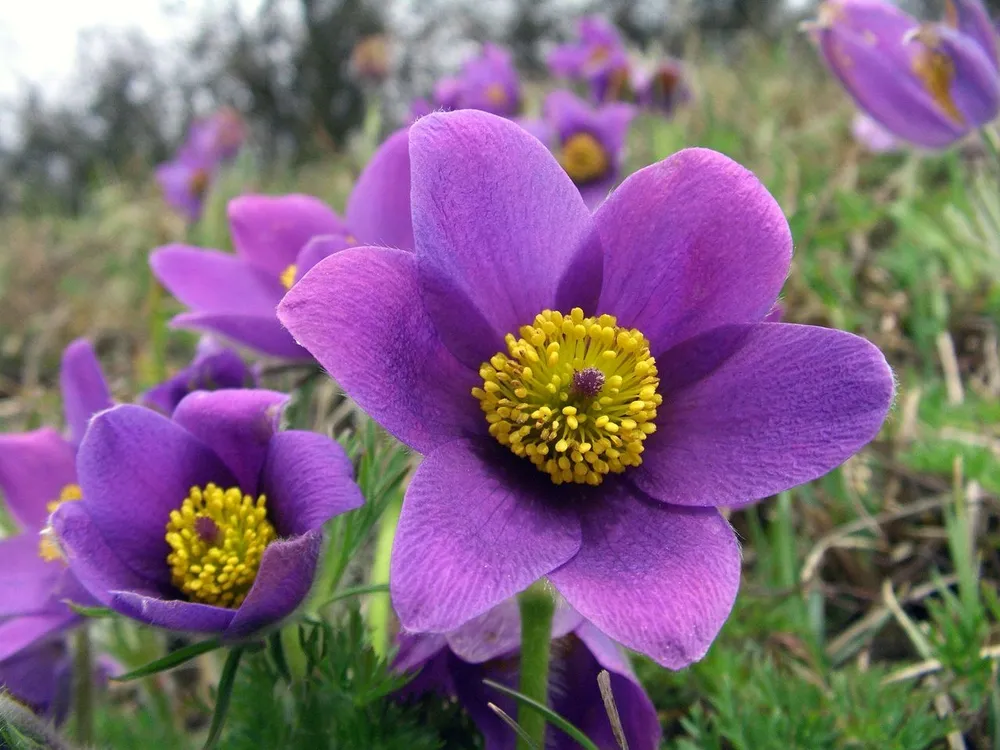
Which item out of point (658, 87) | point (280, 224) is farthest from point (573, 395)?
point (658, 87)

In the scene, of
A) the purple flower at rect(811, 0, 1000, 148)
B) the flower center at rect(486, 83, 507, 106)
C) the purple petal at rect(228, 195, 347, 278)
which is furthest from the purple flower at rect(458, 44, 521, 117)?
the purple petal at rect(228, 195, 347, 278)

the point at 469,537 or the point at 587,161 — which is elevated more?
the point at 469,537

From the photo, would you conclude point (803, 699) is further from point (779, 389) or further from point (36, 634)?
point (36, 634)

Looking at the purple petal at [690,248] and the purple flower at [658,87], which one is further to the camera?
the purple flower at [658,87]

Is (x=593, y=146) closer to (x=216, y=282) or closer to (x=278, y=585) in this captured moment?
(x=216, y=282)

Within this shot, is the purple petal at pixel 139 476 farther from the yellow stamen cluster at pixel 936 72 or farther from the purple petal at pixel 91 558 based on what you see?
the yellow stamen cluster at pixel 936 72

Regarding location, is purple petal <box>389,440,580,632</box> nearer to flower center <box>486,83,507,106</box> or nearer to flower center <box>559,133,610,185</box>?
flower center <box>559,133,610,185</box>

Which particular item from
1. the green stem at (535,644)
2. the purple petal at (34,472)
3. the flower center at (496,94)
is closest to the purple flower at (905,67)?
the green stem at (535,644)

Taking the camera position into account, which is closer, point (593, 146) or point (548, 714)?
point (548, 714)
